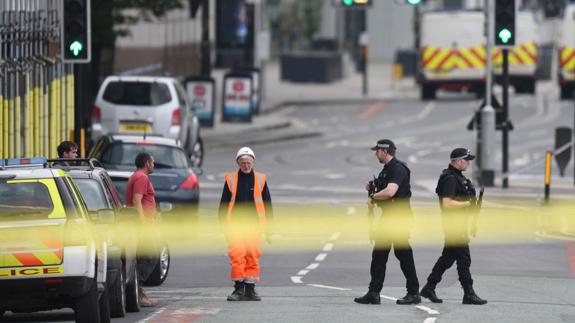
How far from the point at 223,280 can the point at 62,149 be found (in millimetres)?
2466

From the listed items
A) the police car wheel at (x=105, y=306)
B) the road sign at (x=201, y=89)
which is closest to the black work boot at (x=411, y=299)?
the police car wheel at (x=105, y=306)

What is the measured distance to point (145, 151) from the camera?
2523 centimetres

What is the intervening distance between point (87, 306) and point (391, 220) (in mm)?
3898

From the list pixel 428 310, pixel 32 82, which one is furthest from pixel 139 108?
pixel 428 310

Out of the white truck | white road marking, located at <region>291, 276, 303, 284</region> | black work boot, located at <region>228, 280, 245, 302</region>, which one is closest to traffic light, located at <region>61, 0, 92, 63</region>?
white road marking, located at <region>291, 276, 303, 284</region>

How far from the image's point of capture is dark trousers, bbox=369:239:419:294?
56.2 feet

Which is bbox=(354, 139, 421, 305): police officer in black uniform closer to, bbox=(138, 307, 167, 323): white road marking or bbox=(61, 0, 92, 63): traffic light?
bbox=(138, 307, 167, 323): white road marking

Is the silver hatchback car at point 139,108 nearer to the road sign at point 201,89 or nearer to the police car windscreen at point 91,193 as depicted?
the road sign at point 201,89

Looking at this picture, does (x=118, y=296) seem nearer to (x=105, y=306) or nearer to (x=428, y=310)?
(x=105, y=306)

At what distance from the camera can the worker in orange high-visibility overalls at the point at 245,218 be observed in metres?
17.4

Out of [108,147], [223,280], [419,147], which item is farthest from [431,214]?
[419,147]

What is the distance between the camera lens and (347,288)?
62.4ft

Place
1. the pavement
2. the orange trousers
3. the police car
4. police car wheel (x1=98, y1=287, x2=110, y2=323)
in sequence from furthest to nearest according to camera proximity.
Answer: the pavement, the orange trousers, police car wheel (x1=98, y1=287, x2=110, y2=323), the police car

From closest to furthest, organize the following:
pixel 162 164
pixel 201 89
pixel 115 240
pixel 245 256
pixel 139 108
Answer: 1. pixel 115 240
2. pixel 245 256
3. pixel 162 164
4. pixel 139 108
5. pixel 201 89
